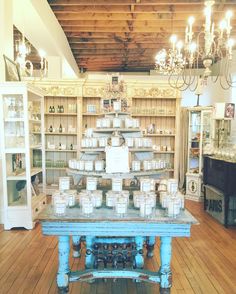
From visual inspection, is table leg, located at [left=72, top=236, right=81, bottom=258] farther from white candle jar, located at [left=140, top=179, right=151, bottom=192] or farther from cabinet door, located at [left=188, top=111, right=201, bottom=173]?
cabinet door, located at [left=188, top=111, right=201, bottom=173]

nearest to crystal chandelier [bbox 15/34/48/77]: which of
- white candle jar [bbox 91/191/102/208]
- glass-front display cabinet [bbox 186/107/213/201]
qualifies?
white candle jar [bbox 91/191/102/208]

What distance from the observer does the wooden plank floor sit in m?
2.25

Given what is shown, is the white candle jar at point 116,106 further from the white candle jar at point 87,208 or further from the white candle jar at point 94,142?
the white candle jar at point 87,208

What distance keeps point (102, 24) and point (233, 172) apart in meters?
3.56

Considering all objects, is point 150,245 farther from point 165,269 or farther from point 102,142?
point 102,142

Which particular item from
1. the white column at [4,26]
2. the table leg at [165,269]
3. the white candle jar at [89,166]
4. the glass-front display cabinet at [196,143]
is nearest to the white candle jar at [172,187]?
the table leg at [165,269]

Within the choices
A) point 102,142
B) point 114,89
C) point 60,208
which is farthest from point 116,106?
point 60,208

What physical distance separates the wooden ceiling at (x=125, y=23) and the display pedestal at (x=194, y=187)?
3.02 metres

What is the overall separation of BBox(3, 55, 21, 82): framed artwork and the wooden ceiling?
1.27m

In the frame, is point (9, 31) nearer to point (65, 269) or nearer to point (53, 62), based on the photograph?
point (53, 62)

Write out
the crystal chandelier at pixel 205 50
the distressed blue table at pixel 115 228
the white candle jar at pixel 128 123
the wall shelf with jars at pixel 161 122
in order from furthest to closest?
the wall shelf with jars at pixel 161 122, the crystal chandelier at pixel 205 50, the white candle jar at pixel 128 123, the distressed blue table at pixel 115 228

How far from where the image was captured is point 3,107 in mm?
3531

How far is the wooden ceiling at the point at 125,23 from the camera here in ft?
13.8

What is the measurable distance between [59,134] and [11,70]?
2205 mm
